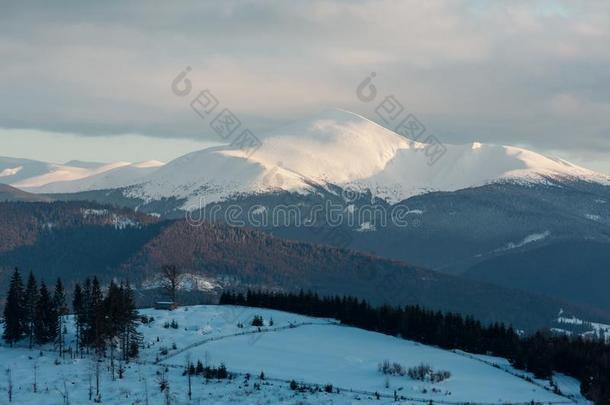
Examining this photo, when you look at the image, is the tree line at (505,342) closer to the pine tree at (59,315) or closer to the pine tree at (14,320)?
the pine tree at (59,315)

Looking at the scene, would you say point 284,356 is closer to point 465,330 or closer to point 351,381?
point 351,381

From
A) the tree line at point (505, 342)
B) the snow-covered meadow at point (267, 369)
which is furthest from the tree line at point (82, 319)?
the tree line at point (505, 342)

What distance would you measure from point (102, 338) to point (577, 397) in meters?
58.7

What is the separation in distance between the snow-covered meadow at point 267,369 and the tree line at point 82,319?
7.89ft

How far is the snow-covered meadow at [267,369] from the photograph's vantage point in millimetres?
139125

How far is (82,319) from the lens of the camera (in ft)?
537

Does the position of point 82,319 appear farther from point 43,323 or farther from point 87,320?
point 43,323

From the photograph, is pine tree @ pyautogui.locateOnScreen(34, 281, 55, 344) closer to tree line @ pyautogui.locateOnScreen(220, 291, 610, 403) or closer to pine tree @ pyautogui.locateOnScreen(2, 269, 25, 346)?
pine tree @ pyautogui.locateOnScreen(2, 269, 25, 346)

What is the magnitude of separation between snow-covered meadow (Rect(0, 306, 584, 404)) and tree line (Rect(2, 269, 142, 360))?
240 centimetres

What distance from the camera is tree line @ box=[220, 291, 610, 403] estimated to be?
156 meters

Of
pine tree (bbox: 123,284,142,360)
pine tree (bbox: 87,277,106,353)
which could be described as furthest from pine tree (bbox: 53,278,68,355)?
pine tree (bbox: 123,284,142,360)

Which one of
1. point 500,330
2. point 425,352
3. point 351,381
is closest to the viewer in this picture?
point 351,381

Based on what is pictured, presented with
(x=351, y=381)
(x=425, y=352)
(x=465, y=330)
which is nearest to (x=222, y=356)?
(x=351, y=381)

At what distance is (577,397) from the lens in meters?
146
